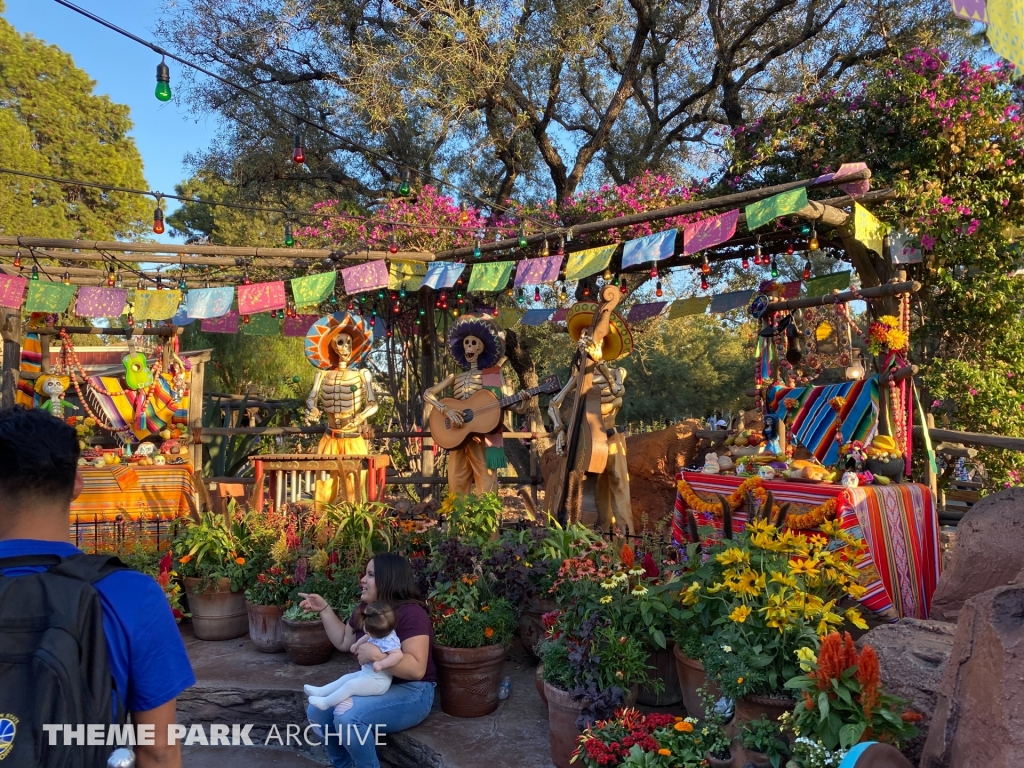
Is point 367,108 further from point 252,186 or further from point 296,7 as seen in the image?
point 252,186

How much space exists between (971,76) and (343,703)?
854cm

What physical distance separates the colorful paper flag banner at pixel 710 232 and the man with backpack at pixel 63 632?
6.12m

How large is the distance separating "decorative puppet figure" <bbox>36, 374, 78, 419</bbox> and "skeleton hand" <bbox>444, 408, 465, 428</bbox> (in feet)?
15.2

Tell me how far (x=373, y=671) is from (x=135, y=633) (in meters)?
2.42

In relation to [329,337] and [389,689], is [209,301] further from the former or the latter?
[389,689]

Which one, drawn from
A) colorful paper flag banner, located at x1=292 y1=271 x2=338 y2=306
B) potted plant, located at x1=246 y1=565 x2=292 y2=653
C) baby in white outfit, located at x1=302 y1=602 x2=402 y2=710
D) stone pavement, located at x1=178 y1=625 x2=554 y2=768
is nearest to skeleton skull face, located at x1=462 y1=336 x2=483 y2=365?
colorful paper flag banner, located at x1=292 y1=271 x2=338 y2=306

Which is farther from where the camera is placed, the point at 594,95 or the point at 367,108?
the point at 594,95

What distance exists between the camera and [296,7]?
40.0 ft

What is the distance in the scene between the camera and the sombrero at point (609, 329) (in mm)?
6719

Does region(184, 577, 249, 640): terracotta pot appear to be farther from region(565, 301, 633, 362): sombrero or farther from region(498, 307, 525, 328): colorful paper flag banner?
region(498, 307, 525, 328): colorful paper flag banner

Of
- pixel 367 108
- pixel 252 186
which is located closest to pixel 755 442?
pixel 367 108

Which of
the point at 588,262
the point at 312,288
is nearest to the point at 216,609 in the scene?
the point at 312,288

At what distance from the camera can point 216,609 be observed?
5.53m

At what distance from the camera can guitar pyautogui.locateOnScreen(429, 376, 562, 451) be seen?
7.27 metres
